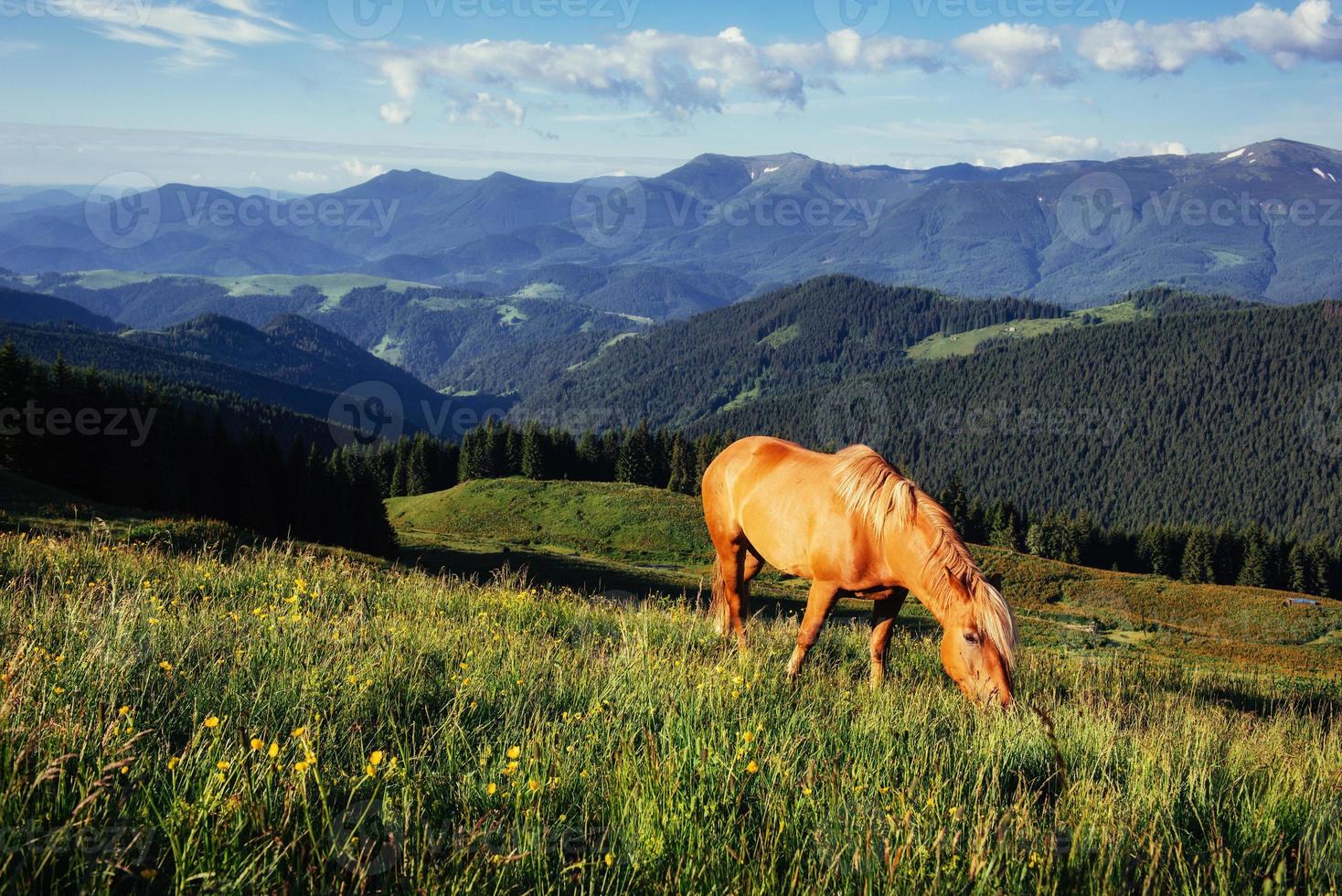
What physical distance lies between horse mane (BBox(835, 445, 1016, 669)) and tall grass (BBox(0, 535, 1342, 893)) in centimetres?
78

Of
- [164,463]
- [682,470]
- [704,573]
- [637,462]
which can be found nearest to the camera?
[704,573]

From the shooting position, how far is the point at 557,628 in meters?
9.13

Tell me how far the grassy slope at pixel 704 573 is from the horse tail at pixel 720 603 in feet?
44.4

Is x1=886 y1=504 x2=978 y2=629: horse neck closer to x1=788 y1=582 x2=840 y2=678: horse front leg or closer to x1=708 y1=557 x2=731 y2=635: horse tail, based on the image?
x1=788 y1=582 x2=840 y2=678: horse front leg

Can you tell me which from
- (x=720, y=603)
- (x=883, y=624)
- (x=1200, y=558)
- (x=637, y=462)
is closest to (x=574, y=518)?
(x=637, y=462)

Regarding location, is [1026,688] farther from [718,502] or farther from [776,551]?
[718,502]

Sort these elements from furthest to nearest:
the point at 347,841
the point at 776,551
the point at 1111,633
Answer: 1. the point at 1111,633
2. the point at 776,551
3. the point at 347,841

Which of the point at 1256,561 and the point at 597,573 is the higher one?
the point at 597,573

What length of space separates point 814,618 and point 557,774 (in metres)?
4.40

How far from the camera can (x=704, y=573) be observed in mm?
57094

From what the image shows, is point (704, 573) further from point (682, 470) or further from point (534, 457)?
point (534, 457)

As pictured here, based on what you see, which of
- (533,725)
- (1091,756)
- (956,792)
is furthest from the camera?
(1091,756)

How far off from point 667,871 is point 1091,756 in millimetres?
3715

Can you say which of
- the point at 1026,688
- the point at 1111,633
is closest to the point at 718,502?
the point at 1026,688
